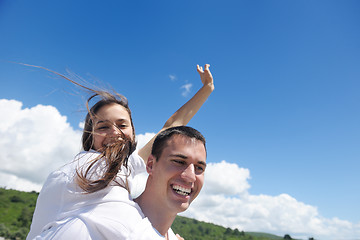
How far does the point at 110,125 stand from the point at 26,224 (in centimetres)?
8599

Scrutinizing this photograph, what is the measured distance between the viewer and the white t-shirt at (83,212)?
2.17 metres

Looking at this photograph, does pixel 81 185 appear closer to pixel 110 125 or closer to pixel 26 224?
pixel 110 125

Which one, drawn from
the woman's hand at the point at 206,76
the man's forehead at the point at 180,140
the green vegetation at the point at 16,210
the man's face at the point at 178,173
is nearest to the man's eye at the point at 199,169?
the man's face at the point at 178,173

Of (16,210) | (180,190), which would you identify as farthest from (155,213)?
(16,210)

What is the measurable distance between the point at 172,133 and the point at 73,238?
4.82 feet

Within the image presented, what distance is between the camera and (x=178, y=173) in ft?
9.56

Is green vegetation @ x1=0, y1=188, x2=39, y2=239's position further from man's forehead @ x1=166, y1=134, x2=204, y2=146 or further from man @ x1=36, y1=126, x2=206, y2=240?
man's forehead @ x1=166, y1=134, x2=204, y2=146

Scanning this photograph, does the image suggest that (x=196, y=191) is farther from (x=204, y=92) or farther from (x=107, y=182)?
(x=204, y=92)

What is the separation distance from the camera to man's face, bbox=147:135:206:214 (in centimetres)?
289

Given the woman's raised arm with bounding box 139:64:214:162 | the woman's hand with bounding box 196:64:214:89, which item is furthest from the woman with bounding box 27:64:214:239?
the woman's hand with bounding box 196:64:214:89

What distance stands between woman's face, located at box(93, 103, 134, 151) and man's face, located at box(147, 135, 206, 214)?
0.60m

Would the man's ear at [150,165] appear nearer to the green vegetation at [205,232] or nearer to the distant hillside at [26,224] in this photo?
the distant hillside at [26,224]

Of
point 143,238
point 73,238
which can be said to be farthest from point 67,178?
point 143,238

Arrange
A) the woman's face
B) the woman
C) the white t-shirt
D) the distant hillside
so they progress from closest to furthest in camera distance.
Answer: the white t-shirt
the woman
the woman's face
the distant hillside
